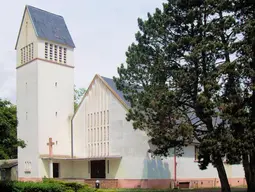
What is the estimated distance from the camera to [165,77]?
23.2 metres

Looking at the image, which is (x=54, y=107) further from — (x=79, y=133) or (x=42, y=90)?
(x=79, y=133)

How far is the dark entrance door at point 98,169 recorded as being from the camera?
131ft

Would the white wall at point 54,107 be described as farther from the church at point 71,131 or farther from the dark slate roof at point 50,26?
the dark slate roof at point 50,26

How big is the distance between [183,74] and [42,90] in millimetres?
25947

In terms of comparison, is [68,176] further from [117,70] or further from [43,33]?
[117,70]

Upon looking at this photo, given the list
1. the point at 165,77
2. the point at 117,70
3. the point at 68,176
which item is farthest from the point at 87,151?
the point at 165,77

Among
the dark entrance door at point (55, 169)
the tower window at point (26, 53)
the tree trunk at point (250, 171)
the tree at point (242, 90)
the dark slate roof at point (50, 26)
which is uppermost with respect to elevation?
the dark slate roof at point (50, 26)

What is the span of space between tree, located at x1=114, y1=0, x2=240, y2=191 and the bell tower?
2126 cm

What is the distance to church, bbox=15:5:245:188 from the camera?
36469 millimetres

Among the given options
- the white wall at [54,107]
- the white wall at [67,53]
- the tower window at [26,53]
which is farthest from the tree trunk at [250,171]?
the tower window at [26,53]

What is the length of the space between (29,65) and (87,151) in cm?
1261

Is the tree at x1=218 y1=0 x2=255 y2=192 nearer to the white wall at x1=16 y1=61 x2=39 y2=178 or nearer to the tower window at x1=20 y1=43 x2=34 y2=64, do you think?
the white wall at x1=16 y1=61 x2=39 y2=178

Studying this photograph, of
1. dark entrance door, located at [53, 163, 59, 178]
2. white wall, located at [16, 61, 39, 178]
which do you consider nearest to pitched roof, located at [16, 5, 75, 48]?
white wall, located at [16, 61, 39, 178]

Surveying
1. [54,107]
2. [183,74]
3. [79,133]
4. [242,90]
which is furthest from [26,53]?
[242,90]
